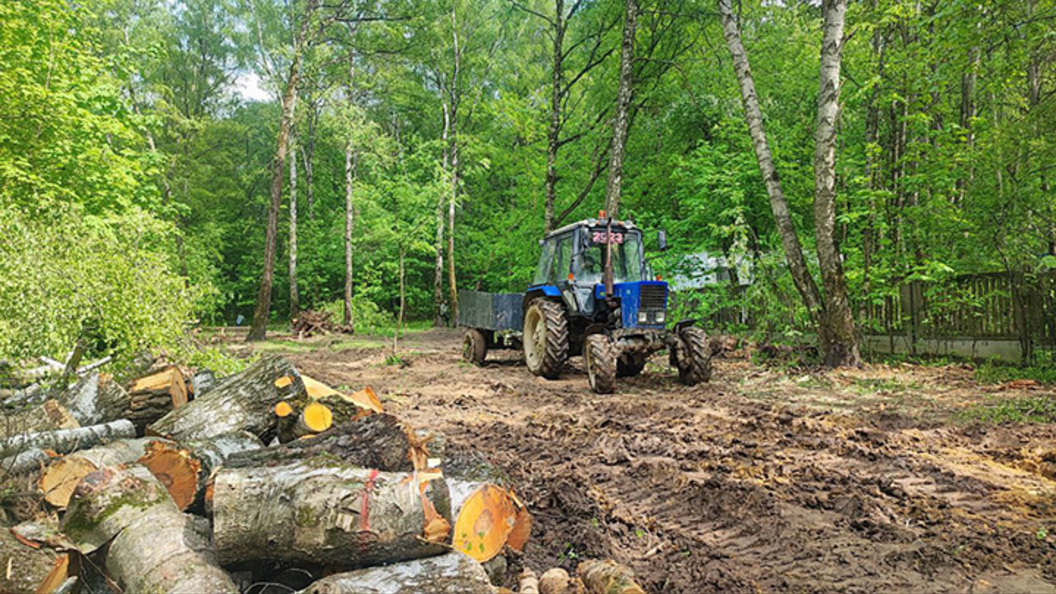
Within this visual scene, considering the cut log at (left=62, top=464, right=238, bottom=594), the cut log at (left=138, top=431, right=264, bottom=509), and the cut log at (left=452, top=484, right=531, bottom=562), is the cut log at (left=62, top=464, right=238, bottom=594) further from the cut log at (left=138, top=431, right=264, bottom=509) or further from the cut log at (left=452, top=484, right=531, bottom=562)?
the cut log at (left=452, top=484, right=531, bottom=562)

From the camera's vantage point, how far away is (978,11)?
6.47m

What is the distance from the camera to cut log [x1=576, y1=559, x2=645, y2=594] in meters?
2.34

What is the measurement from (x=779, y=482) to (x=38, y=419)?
17.2 feet

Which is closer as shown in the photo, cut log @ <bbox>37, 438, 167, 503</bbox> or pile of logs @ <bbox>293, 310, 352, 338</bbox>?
cut log @ <bbox>37, 438, 167, 503</bbox>

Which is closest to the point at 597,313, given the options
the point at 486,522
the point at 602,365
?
the point at 602,365

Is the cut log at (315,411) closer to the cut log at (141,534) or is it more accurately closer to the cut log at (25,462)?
the cut log at (141,534)

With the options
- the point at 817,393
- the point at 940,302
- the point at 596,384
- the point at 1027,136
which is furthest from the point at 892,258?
the point at 596,384

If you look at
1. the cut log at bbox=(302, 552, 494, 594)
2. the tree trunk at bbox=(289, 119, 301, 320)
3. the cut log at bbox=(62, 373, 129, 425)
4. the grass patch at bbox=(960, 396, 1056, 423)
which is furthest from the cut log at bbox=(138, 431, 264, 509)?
the tree trunk at bbox=(289, 119, 301, 320)

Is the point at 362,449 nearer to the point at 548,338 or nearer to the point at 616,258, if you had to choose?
the point at 548,338

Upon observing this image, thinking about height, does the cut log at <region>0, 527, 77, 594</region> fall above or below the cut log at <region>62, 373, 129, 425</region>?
below

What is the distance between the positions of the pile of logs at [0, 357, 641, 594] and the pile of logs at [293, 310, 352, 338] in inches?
630

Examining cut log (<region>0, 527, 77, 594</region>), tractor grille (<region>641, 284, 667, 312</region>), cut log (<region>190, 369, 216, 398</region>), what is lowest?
cut log (<region>0, 527, 77, 594</region>)

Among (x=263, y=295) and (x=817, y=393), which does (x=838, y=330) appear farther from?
(x=263, y=295)

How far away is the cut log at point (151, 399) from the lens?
452 centimetres
